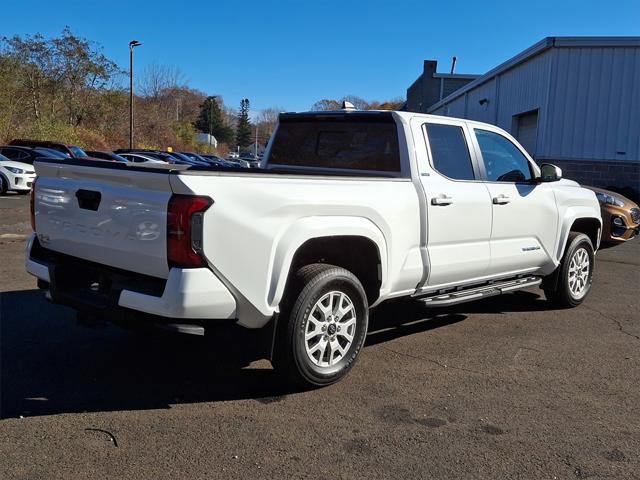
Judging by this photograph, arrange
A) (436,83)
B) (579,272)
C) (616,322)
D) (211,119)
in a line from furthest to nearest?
(211,119) → (436,83) → (579,272) → (616,322)

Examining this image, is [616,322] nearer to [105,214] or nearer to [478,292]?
[478,292]

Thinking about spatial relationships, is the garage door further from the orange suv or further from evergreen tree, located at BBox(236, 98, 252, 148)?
evergreen tree, located at BBox(236, 98, 252, 148)

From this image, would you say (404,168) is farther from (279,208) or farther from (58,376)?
(58,376)

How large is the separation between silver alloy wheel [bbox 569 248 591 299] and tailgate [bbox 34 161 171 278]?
4901mm

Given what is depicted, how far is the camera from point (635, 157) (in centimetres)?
1816

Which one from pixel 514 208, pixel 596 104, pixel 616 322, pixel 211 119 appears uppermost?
pixel 211 119

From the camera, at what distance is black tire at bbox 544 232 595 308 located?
6590 millimetres

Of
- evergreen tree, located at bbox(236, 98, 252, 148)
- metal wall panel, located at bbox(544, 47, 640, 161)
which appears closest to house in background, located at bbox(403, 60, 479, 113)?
metal wall panel, located at bbox(544, 47, 640, 161)

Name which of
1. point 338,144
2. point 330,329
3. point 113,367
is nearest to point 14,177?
point 338,144

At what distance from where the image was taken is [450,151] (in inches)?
207

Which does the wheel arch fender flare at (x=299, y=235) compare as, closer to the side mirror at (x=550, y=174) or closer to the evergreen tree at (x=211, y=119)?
the side mirror at (x=550, y=174)

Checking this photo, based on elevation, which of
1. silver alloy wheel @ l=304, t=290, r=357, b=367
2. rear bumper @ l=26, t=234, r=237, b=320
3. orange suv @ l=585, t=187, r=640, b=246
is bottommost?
silver alloy wheel @ l=304, t=290, r=357, b=367

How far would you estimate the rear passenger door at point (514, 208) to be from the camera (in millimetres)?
5555

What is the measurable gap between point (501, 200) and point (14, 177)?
16.9 m
